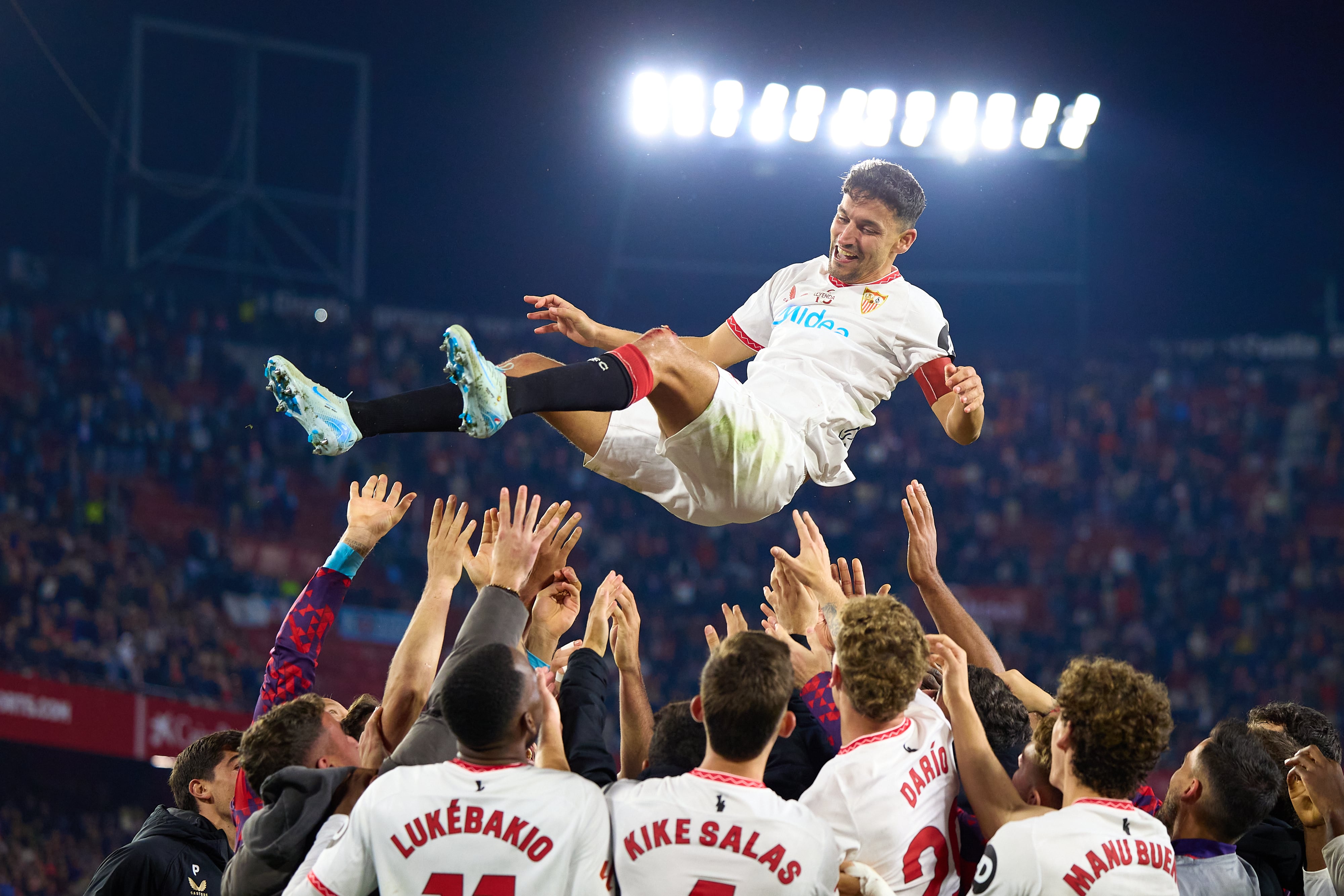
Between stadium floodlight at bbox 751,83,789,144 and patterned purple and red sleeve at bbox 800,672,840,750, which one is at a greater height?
stadium floodlight at bbox 751,83,789,144

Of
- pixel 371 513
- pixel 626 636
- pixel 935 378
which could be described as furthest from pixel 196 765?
pixel 935 378

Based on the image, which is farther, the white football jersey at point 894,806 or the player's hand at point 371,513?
the player's hand at point 371,513

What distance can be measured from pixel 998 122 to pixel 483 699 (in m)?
13.7

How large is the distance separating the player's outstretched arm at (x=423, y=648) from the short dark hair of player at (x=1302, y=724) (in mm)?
2896

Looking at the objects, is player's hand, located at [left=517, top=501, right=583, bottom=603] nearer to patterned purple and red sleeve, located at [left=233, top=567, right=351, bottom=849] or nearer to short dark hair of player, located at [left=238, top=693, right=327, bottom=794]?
patterned purple and red sleeve, located at [left=233, top=567, right=351, bottom=849]

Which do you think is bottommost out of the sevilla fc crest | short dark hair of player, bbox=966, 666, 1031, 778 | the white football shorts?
short dark hair of player, bbox=966, 666, 1031, 778

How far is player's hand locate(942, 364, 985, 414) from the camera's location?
4.79m

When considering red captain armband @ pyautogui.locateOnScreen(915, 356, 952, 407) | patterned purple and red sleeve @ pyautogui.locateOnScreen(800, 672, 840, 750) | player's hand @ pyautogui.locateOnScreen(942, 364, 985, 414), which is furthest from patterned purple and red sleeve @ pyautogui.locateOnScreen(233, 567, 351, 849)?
red captain armband @ pyautogui.locateOnScreen(915, 356, 952, 407)

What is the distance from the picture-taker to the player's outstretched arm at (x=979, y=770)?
9.89 ft

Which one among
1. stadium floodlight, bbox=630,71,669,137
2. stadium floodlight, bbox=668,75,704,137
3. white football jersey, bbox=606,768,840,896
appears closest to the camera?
white football jersey, bbox=606,768,840,896

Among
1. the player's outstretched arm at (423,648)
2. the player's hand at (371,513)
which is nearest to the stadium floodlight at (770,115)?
the player's hand at (371,513)

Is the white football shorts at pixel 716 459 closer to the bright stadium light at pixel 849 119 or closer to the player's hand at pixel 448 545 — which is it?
the player's hand at pixel 448 545

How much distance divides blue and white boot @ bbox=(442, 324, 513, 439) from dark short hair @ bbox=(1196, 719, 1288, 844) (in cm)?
240

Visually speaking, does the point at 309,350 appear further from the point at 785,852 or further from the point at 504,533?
the point at 785,852
